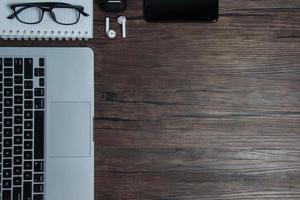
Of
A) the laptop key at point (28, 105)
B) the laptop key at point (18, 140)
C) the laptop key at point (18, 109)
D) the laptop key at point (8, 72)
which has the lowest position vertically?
the laptop key at point (18, 140)

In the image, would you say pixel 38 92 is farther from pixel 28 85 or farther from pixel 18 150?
pixel 18 150

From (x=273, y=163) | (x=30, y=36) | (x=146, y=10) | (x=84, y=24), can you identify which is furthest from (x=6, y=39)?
(x=273, y=163)

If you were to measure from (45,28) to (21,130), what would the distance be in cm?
23

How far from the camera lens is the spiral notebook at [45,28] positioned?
102cm

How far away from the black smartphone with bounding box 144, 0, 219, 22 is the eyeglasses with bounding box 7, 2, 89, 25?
0.15 m

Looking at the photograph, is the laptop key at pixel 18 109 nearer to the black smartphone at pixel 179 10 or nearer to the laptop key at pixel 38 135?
the laptop key at pixel 38 135

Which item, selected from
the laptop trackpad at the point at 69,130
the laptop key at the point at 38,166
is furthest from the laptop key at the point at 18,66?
the laptop key at the point at 38,166

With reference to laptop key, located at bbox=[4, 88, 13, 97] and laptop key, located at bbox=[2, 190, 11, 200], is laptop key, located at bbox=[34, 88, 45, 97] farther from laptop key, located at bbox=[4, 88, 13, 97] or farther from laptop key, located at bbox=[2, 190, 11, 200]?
laptop key, located at bbox=[2, 190, 11, 200]

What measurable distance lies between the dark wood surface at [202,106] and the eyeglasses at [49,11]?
0.16 feet

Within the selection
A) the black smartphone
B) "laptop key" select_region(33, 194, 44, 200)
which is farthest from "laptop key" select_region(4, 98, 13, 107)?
the black smartphone

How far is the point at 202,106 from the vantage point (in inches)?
41.8

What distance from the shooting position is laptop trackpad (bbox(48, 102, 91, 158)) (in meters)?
1.01

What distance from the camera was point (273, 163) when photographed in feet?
3.50

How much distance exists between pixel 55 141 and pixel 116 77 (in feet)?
0.65
